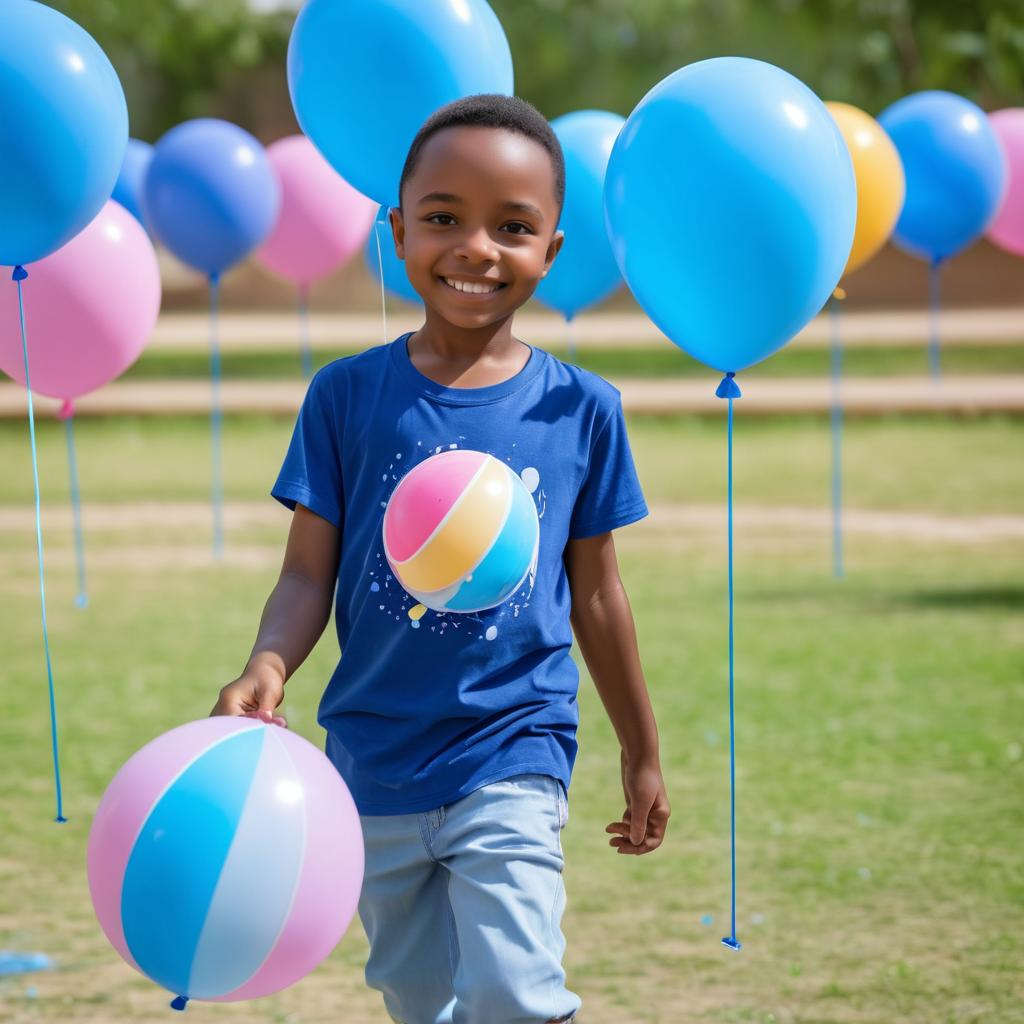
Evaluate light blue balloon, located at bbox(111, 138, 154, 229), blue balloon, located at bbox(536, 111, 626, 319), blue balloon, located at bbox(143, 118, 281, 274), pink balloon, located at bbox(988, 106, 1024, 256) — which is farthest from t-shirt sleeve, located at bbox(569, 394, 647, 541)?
light blue balloon, located at bbox(111, 138, 154, 229)

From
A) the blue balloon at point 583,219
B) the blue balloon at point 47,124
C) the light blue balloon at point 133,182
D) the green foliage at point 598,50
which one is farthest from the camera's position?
the green foliage at point 598,50

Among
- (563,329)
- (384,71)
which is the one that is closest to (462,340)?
(384,71)

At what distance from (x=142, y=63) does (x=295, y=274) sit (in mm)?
25575

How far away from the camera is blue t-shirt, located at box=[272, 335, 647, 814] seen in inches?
112

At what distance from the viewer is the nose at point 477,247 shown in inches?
112

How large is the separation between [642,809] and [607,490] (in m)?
0.57

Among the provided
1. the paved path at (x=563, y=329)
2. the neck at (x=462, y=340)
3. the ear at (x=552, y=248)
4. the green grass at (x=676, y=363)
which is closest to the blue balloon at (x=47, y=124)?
the neck at (x=462, y=340)

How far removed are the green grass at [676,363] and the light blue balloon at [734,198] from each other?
18.3m

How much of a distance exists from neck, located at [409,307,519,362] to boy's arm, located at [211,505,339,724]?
356mm

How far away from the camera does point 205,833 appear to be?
238 centimetres

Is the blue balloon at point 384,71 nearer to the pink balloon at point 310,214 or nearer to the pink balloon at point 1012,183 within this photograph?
the pink balloon at point 1012,183

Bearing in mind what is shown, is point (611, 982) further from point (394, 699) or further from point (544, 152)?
point (544, 152)

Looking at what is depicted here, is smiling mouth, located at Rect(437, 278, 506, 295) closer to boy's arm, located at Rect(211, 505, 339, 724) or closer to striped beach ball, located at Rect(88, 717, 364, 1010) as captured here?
boy's arm, located at Rect(211, 505, 339, 724)

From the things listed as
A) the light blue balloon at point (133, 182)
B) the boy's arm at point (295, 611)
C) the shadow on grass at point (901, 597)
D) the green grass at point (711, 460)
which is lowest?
the green grass at point (711, 460)
